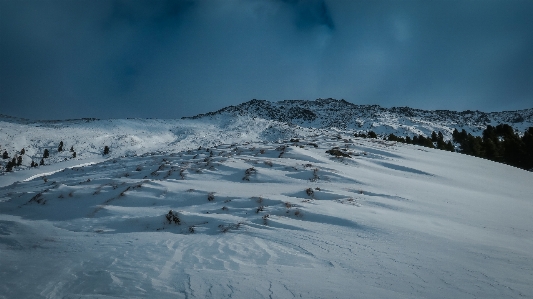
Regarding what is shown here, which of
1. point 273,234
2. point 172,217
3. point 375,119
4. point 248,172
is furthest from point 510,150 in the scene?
point 375,119

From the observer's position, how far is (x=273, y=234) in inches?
157

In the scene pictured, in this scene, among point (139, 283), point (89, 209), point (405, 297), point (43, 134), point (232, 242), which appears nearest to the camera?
point (405, 297)

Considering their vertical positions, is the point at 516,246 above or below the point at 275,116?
below

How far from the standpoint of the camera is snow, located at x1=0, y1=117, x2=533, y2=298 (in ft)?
8.59

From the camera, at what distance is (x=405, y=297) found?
2330 mm

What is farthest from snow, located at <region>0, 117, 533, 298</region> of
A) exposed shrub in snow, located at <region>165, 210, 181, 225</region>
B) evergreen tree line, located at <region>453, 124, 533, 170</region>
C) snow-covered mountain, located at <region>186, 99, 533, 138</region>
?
snow-covered mountain, located at <region>186, 99, 533, 138</region>

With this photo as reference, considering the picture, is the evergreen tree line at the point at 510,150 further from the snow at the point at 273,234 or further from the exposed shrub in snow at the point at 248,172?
the exposed shrub in snow at the point at 248,172

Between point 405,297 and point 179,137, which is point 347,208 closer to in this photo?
point 405,297

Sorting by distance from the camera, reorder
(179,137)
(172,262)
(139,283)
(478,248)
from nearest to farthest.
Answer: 1. (139,283)
2. (172,262)
3. (478,248)
4. (179,137)

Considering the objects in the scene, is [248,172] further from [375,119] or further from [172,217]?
[375,119]

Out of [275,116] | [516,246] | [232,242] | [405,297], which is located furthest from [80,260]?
[275,116]

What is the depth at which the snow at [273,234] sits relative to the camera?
262 centimetres

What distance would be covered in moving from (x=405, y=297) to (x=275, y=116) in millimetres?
76243

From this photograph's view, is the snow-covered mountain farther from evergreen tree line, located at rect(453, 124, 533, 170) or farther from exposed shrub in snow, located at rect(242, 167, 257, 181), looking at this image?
exposed shrub in snow, located at rect(242, 167, 257, 181)
